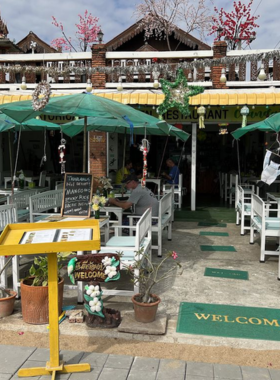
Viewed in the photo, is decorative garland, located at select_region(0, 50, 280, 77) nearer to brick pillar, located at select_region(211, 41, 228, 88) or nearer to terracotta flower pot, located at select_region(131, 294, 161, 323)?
brick pillar, located at select_region(211, 41, 228, 88)

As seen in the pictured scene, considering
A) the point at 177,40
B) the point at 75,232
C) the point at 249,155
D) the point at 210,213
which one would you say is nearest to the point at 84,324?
the point at 75,232

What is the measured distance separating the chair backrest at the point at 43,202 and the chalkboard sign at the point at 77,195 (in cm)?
80

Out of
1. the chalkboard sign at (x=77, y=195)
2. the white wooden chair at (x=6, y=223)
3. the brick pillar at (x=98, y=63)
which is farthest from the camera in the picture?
the brick pillar at (x=98, y=63)

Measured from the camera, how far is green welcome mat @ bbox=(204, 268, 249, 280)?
5.54 meters

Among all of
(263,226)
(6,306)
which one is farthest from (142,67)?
(6,306)

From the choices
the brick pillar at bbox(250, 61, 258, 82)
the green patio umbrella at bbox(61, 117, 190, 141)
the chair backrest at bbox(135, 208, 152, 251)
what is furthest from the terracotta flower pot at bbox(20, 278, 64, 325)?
the brick pillar at bbox(250, 61, 258, 82)

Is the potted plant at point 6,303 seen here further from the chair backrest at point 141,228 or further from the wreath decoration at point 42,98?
the wreath decoration at point 42,98

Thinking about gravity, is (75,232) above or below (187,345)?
above

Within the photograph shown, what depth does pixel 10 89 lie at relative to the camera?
11008mm

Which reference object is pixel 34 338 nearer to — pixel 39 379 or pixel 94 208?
pixel 39 379

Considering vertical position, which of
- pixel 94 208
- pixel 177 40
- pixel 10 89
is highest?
pixel 177 40

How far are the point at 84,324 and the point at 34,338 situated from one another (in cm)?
54

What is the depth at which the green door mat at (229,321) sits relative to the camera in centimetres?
381

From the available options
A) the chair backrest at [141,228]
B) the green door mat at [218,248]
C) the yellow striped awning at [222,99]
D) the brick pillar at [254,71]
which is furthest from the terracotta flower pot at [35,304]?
the brick pillar at [254,71]
